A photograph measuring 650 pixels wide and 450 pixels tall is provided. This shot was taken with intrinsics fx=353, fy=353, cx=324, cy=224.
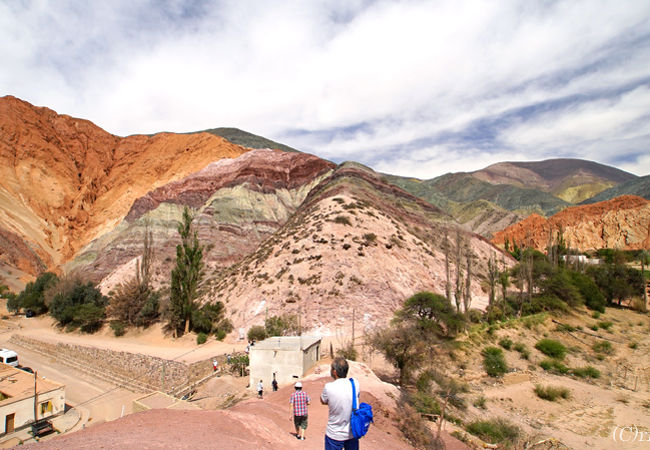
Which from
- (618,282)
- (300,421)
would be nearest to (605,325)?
(618,282)

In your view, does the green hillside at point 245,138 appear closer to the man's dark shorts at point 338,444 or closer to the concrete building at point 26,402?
the concrete building at point 26,402

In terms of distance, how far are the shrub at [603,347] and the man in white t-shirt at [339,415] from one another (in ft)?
113

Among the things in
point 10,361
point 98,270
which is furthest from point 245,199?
point 10,361

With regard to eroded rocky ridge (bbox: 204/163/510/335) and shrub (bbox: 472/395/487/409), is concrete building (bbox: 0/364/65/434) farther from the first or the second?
shrub (bbox: 472/395/487/409)

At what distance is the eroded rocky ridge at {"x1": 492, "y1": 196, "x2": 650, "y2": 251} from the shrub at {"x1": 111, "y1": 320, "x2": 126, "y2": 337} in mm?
74058

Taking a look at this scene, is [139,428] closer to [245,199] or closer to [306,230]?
[306,230]

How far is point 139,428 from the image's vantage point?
7.26 meters

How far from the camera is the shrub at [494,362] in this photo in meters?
23.8

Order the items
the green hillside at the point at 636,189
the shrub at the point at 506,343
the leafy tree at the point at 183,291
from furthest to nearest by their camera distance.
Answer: the green hillside at the point at 636,189
the leafy tree at the point at 183,291
the shrub at the point at 506,343

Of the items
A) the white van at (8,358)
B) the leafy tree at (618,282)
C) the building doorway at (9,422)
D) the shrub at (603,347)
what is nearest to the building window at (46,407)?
the building doorway at (9,422)

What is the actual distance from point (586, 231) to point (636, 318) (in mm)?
59719

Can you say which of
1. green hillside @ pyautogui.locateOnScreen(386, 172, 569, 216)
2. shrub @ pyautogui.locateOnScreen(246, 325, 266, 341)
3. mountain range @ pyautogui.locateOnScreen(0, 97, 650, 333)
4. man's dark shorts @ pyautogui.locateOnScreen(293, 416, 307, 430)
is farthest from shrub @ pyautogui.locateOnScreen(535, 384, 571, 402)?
green hillside @ pyautogui.locateOnScreen(386, 172, 569, 216)

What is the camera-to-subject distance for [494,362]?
80.5ft

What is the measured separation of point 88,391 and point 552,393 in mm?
30420
